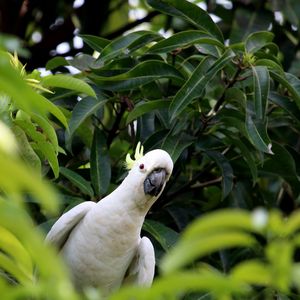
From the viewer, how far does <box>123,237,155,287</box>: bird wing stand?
303 centimetres

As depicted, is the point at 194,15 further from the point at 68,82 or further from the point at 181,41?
the point at 68,82

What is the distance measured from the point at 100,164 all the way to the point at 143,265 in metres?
0.68

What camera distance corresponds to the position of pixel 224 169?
3.64m

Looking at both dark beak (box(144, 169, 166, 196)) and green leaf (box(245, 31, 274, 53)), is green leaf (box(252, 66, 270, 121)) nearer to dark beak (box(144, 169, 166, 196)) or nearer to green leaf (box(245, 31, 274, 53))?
green leaf (box(245, 31, 274, 53))

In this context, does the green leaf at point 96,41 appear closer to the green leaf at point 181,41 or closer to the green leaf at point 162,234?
the green leaf at point 181,41

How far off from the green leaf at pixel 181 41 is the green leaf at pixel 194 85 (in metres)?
0.12

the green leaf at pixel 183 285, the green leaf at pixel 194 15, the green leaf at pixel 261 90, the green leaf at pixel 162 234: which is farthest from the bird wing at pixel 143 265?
the green leaf at pixel 183 285

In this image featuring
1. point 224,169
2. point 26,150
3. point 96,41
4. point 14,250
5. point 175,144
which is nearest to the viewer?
point 14,250

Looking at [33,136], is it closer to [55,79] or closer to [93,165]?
[55,79]

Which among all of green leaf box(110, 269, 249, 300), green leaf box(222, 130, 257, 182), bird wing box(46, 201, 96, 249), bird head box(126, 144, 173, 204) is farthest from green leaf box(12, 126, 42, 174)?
green leaf box(110, 269, 249, 300)

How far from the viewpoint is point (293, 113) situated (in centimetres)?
363

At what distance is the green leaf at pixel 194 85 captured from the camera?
3.27 metres

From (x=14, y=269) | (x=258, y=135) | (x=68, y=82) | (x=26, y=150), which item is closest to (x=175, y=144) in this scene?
(x=258, y=135)

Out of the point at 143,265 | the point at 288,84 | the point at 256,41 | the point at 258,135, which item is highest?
the point at 256,41
